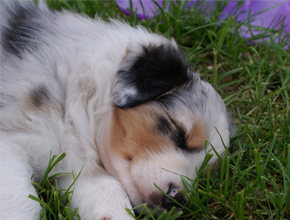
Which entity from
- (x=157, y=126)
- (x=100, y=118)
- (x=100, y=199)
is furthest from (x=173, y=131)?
(x=100, y=199)

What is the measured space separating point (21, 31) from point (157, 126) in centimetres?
139

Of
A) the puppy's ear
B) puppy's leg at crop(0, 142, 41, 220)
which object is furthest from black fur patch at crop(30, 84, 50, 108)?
the puppy's ear

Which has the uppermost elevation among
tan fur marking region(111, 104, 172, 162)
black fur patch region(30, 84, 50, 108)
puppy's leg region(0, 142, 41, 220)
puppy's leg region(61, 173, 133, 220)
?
black fur patch region(30, 84, 50, 108)

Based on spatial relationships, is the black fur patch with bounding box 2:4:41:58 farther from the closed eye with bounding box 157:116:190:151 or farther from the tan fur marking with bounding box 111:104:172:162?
the closed eye with bounding box 157:116:190:151

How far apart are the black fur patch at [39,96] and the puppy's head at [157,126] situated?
0.50 m

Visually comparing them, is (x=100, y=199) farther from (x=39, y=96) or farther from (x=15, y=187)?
(x=39, y=96)

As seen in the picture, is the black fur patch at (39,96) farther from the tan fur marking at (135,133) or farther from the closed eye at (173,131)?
the closed eye at (173,131)

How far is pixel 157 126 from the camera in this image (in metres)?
2.93

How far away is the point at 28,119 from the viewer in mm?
2770

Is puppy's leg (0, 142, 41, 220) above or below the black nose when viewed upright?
above

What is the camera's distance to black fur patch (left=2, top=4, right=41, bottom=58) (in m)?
3.12

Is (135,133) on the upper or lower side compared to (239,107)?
upper

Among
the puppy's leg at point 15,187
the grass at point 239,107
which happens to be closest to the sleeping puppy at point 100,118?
the puppy's leg at point 15,187

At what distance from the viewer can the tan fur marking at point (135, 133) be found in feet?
9.27
